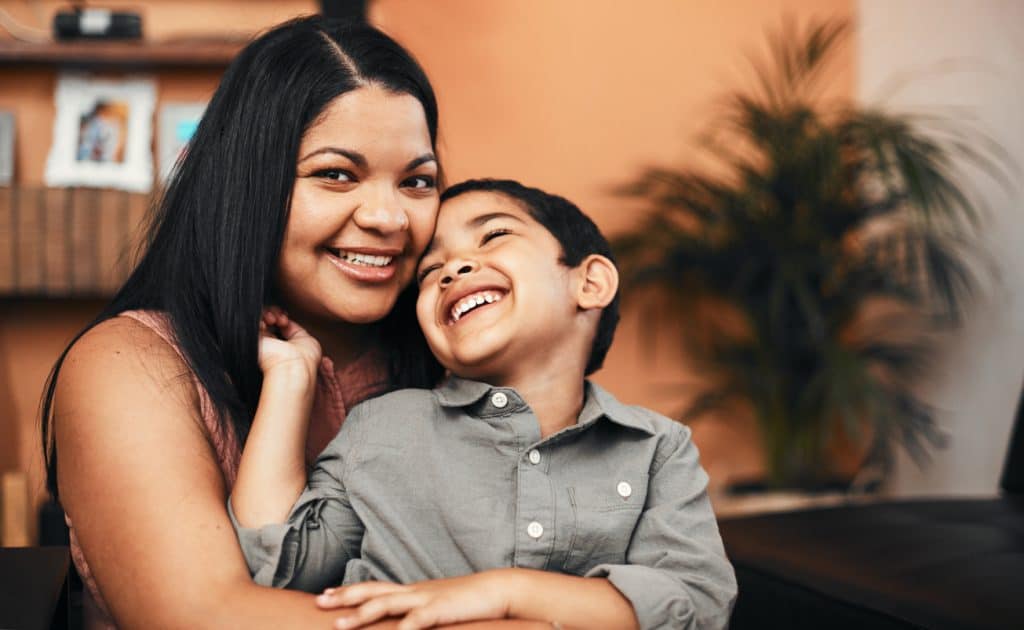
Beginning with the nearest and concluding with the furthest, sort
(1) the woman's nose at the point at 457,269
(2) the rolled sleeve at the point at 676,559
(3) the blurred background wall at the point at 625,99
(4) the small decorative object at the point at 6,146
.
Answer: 1. (2) the rolled sleeve at the point at 676,559
2. (1) the woman's nose at the point at 457,269
3. (4) the small decorative object at the point at 6,146
4. (3) the blurred background wall at the point at 625,99

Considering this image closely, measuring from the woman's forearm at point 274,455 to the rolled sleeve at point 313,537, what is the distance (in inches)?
0.6

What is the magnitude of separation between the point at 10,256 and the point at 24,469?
2.44ft

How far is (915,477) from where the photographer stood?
3721 mm

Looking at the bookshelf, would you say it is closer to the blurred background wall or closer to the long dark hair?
the blurred background wall

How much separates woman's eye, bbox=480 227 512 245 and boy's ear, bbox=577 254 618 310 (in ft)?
0.36

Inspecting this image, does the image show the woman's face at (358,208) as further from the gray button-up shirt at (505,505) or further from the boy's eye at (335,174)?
the gray button-up shirt at (505,505)

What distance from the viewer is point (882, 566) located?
5.38 feet

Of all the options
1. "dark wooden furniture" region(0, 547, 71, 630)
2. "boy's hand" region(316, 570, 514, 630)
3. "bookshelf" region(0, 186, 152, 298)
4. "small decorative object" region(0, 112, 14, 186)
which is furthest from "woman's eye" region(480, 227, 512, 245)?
"small decorative object" region(0, 112, 14, 186)

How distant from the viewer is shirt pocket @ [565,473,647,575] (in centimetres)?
116

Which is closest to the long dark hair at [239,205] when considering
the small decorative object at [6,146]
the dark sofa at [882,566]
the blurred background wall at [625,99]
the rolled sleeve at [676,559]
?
the rolled sleeve at [676,559]

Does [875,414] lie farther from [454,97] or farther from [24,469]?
[24,469]

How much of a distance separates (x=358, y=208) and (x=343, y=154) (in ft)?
0.22

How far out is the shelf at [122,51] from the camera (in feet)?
9.61

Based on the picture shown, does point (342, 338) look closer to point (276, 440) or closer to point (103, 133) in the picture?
point (276, 440)
